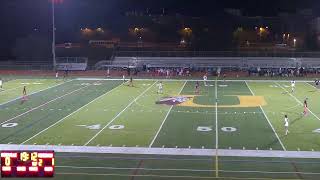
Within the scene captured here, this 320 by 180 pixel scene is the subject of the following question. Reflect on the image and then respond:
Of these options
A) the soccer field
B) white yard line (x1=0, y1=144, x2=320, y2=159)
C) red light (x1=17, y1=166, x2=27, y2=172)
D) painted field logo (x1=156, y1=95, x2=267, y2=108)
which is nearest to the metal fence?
the soccer field

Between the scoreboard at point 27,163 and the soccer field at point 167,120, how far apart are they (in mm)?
8111

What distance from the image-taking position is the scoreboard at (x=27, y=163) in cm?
1039

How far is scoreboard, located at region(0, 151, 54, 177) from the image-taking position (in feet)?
34.1

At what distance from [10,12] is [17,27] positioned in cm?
231

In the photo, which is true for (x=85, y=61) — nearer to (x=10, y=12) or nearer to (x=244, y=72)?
(x=10, y=12)

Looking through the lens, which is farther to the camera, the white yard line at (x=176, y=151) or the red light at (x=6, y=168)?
the white yard line at (x=176, y=151)

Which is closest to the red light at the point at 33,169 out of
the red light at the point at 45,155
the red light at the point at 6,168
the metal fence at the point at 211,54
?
the red light at the point at 45,155

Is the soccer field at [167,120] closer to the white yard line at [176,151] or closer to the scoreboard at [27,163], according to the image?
the white yard line at [176,151]

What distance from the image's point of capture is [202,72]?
6359 centimetres

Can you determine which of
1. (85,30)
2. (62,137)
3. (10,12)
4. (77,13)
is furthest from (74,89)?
(85,30)

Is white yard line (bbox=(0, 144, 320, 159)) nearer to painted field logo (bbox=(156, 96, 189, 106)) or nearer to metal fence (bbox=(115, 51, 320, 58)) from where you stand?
painted field logo (bbox=(156, 96, 189, 106))

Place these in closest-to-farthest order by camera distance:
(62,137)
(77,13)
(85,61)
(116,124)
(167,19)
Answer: (62,137)
(116,124)
(85,61)
(77,13)
(167,19)

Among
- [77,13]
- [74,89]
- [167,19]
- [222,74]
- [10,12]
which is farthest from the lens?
[167,19]

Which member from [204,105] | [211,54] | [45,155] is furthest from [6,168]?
[211,54]
